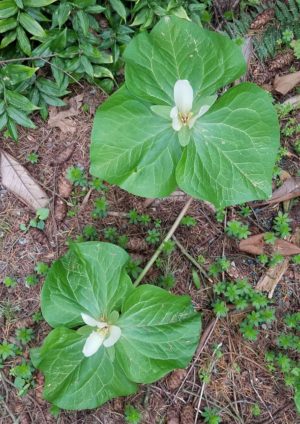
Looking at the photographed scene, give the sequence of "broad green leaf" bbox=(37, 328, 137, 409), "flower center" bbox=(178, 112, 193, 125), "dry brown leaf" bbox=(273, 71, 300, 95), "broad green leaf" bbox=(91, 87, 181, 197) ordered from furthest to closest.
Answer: "dry brown leaf" bbox=(273, 71, 300, 95) < "broad green leaf" bbox=(37, 328, 137, 409) < "broad green leaf" bbox=(91, 87, 181, 197) < "flower center" bbox=(178, 112, 193, 125)

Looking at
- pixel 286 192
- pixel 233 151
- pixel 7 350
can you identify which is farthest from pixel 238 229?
pixel 7 350

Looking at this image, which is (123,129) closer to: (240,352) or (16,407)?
(240,352)

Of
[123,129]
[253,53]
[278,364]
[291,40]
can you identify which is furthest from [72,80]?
[278,364]

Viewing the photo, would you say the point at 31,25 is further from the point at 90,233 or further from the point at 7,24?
the point at 90,233

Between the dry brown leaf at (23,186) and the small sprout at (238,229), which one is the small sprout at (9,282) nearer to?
the dry brown leaf at (23,186)

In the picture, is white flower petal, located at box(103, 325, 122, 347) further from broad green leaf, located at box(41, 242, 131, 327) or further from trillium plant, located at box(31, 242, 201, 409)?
broad green leaf, located at box(41, 242, 131, 327)

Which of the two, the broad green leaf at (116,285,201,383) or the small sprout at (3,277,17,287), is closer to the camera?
the broad green leaf at (116,285,201,383)

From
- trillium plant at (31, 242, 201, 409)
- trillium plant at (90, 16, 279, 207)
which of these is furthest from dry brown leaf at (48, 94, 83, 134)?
trillium plant at (31, 242, 201, 409)
